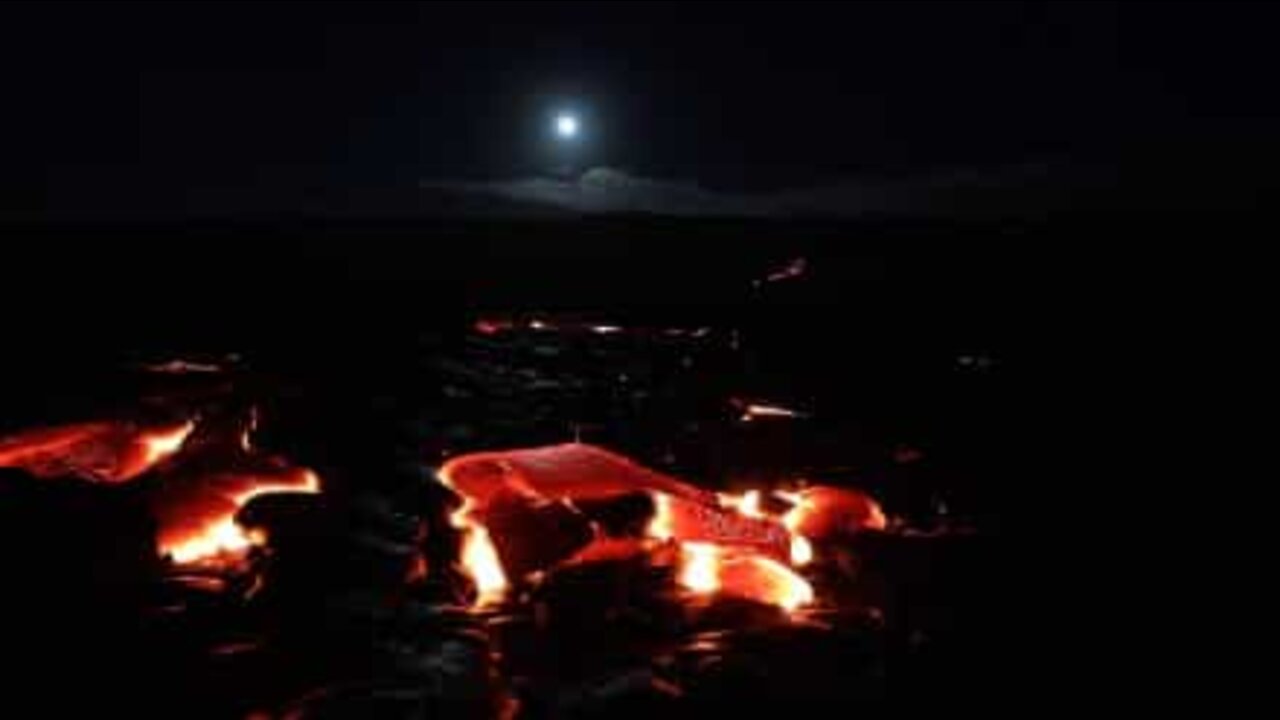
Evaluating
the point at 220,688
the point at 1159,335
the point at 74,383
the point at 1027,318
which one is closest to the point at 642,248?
the point at 1027,318

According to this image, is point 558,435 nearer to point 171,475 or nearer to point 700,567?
point 171,475

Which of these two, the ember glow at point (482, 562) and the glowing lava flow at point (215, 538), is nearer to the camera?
the ember glow at point (482, 562)

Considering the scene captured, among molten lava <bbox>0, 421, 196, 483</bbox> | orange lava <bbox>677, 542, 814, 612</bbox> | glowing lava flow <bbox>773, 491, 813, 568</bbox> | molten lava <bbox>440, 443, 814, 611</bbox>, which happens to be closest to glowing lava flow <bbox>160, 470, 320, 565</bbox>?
molten lava <bbox>0, 421, 196, 483</bbox>

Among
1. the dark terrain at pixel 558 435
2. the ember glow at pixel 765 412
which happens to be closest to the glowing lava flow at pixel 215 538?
the dark terrain at pixel 558 435

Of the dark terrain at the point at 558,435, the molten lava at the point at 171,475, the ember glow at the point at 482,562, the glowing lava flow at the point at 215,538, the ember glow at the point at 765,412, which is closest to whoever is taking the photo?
the dark terrain at the point at 558,435

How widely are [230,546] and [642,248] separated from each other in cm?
2946

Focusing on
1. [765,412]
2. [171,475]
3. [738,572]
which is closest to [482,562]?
[738,572]

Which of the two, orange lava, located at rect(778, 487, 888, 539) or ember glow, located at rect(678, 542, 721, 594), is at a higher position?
orange lava, located at rect(778, 487, 888, 539)

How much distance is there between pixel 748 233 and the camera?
1457 inches

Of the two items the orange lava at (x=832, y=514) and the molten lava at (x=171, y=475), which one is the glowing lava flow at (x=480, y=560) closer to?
the molten lava at (x=171, y=475)

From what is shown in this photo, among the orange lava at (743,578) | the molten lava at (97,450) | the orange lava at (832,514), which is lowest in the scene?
the orange lava at (743,578)

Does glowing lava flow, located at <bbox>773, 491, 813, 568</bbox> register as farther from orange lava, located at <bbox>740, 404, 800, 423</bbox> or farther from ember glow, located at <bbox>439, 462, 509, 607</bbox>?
orange lava, located at <bbox>740, 404, 800, 423</bbox>

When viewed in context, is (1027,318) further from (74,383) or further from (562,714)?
(562,714)

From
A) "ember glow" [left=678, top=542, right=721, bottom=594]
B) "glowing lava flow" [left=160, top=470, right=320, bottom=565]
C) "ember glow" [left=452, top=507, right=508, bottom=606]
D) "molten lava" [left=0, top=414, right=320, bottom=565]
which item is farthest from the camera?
"molten lava" [left=0, top=414, right=320, bottom=565]
